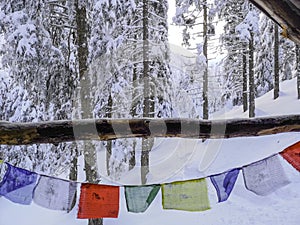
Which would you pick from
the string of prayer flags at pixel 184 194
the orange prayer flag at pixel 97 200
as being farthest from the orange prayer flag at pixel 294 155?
the orange prayer flag at pixel 97 200

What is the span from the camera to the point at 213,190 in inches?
431

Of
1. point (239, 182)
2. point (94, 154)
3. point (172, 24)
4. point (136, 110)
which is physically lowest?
point (239, 182)

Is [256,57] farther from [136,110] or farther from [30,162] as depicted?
[30,162]

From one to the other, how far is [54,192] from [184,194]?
4.70 ft

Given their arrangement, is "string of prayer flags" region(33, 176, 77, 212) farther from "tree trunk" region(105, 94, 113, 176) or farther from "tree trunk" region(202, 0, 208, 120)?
"tree trunk" region(202, 0, 208, 120)

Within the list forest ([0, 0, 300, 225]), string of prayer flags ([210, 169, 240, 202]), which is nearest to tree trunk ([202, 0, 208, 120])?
forest ([0, 0, 300, 225])

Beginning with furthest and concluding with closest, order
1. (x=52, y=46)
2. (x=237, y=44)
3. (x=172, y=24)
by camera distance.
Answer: (x=237, y=44) < (x=172, y=24) < (x=52, y=46)

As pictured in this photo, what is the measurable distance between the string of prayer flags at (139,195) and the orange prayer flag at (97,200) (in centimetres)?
14

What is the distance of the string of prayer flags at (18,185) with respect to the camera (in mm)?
3609

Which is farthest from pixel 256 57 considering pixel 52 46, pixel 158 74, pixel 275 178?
pixel 275 178

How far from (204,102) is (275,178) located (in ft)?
33.9

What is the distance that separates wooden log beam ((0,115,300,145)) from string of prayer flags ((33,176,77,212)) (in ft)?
1.64

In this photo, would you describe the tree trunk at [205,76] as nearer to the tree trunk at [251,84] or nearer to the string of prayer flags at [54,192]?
the tree trunk at [251,84]

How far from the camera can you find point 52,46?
8727 mm
